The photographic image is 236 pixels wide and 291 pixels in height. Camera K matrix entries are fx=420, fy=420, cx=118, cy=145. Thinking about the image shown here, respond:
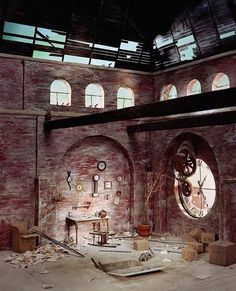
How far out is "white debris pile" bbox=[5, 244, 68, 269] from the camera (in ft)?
45.0

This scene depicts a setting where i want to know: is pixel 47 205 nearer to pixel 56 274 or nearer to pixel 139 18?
pixel 56 274

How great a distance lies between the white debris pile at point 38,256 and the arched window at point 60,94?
18.7ft

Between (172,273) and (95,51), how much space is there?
9.04 meters

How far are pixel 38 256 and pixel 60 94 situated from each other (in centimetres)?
673

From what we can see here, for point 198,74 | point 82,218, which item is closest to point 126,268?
point 82,218

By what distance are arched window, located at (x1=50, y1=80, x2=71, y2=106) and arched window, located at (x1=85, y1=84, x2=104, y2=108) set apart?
0.88 m

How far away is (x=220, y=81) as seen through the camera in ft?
52.5

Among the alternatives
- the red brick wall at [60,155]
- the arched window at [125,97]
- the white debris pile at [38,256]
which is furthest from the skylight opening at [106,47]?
the white debris pile at [38,256]

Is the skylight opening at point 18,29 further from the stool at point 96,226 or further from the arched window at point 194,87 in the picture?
the stool at point 96,226

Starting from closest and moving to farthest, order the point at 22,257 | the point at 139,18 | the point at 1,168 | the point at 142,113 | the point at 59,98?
the point at 142,113
the point at 22,257
the point at 1,168
the point at 139,18
the point at 59,98

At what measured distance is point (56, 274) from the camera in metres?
12.4

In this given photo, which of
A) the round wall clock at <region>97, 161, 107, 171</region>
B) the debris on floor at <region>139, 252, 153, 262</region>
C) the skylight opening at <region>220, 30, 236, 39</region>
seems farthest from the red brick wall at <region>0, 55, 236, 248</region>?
the debris on floor at <region>139, 252, 153, 262</region>

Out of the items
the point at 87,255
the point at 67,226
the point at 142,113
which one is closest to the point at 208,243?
the point at 87,255

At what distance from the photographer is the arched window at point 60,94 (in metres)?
16.9
